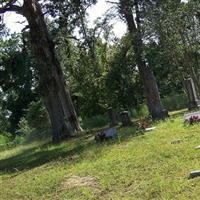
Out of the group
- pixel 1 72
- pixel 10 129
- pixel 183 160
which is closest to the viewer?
pixel 183 160

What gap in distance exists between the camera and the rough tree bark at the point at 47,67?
82.3ft

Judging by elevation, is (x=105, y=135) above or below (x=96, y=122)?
below

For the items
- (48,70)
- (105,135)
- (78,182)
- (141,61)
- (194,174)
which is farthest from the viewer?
(141,61)

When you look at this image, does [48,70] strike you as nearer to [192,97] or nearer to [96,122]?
[192,97]

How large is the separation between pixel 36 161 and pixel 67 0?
34.9 feet

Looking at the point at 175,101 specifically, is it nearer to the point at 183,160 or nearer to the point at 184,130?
the point at 184,130

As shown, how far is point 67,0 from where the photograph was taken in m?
26.5

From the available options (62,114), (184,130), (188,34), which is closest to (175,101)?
(188,34)

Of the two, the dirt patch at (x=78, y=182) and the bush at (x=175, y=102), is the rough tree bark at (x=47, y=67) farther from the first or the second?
the dirt patch at (x=78, y=182)

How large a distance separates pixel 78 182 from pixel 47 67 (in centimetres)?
1413

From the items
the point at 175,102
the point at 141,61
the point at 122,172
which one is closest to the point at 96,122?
the point at 175,102

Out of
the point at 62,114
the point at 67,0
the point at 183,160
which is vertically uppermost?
the point at 67,0

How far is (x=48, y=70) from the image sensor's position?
2536 centimetres

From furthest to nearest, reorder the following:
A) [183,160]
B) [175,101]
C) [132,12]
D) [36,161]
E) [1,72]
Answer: [1,72] → [175,101] → [132,12] → [36,161] → [183,160]
